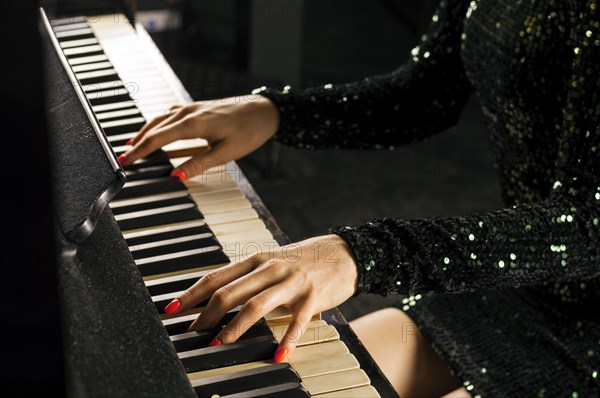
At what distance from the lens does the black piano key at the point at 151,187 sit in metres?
1.29

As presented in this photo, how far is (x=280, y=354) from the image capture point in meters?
0.97

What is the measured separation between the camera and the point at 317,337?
1.03 meters

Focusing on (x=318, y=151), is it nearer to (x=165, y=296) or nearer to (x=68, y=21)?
(x=68, y=21)

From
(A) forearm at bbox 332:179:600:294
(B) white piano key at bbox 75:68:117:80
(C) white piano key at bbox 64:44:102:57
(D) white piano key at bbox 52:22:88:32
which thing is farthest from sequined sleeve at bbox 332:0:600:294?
(D) white piano key at bbox 52:22:88:32

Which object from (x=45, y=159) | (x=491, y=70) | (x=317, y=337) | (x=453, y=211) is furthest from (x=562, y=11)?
(x=453, y=211)

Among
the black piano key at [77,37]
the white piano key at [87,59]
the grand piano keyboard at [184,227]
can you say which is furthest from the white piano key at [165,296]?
the black piano key at [77,37]

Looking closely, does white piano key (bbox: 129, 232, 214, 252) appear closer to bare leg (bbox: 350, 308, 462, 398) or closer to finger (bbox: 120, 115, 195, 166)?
finger (bbox: 120, 115, 195, 166)

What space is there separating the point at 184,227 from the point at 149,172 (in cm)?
17

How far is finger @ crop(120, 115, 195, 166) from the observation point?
54.0 inches

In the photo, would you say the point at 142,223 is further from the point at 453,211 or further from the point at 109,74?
the point at 453,211

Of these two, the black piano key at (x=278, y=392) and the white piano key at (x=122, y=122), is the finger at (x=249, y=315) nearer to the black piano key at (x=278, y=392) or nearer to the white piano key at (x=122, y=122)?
the black piano key at (x=278, y=392)

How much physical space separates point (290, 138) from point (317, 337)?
62cm

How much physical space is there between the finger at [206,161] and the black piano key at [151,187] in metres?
0.03

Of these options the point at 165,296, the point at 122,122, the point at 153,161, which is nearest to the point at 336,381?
the point at 165,296
